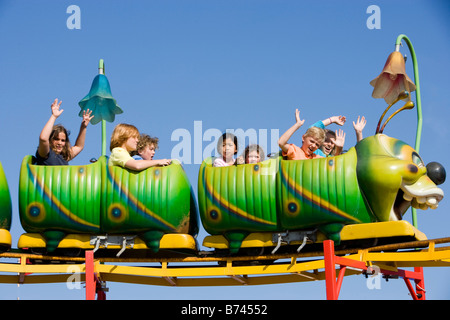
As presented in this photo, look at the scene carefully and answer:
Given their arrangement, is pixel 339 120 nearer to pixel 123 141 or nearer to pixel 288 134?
pixel 288 134

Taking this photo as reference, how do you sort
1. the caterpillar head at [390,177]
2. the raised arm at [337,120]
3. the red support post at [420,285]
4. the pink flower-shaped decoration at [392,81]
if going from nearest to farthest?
the caterpillar head at [390,177] < the pink flower-shaped decoration at [392,81] < the raised arm at [337,120] < the red support post at [420,285]

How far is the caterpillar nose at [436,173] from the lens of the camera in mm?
8375

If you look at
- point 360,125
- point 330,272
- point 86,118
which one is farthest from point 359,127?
point 86,118

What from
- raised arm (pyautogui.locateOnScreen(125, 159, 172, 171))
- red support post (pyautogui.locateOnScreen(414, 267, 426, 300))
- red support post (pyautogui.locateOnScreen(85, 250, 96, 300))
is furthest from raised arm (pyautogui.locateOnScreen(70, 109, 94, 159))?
red support post (pyautogui.locateOnScreen(414, 267, 426, 300))

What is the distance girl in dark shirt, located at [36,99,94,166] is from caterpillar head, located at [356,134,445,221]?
3.13 meters

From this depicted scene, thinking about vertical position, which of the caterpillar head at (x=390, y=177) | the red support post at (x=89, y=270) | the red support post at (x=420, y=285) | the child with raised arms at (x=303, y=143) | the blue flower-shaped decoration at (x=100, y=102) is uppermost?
the blue flower-shaped decoration at (x=100, y=102)

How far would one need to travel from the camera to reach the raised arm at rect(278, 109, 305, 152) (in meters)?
8.45

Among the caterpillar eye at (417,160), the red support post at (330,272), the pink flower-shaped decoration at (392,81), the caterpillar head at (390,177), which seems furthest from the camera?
the pink flower-shaped decoration at (392,81)

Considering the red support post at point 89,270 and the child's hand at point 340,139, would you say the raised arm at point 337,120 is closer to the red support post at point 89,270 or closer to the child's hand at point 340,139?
the child's hand at point 340,139

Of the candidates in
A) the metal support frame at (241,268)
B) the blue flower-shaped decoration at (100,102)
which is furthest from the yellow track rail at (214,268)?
the blue flower-shaped decoration at (100,102)

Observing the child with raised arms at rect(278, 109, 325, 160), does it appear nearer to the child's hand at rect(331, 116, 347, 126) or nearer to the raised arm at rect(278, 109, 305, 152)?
the raised arm at rect(278, 109, 305, 152)

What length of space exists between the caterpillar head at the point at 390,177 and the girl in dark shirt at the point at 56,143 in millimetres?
3129

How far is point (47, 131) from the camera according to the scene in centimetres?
867

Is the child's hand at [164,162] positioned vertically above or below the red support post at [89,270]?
above
